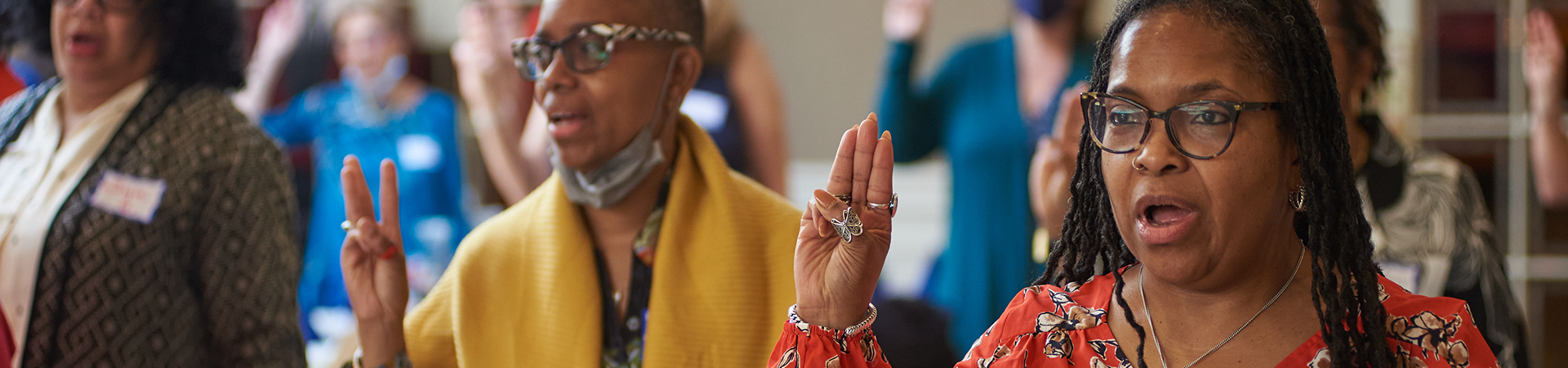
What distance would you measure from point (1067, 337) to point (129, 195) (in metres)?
2.03

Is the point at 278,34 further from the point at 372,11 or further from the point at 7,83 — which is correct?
the point at 7,83

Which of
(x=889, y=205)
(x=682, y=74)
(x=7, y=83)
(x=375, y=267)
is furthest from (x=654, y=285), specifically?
(x=7, y=83)

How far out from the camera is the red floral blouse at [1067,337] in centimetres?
137

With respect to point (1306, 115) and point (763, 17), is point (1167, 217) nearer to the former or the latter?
point (1306, 115)

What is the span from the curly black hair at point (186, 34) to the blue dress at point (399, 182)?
2.60 metres

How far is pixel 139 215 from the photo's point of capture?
7.95 feet

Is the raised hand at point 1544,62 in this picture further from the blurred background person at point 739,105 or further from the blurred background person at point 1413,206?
the blurred background person at point 739,105

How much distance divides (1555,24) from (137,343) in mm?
5301

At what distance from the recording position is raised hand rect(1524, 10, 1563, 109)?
4012 mm

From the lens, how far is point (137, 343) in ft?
7.86

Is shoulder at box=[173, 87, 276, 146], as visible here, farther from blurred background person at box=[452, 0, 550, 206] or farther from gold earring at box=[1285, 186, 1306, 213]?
gold earring at box=[1285, 186, 1306, 213]

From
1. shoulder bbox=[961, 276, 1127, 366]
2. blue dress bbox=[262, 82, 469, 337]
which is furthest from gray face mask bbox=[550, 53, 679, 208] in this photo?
blue dress bbox=[262, 82, 469, 337]

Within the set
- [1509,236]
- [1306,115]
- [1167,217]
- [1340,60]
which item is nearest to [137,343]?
[1167,217]

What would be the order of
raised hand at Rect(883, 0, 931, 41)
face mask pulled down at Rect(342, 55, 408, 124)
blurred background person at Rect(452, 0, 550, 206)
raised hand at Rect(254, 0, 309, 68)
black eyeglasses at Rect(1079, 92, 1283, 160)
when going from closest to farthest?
1. black eyeglasses at Rect(1079, 92, 1283, 160)
2. raised hand at Rect(883, 0, 931, 41)
3. blurred background person at Rect(452, 0, 550, 206)
4. raised hand at Rect(254, 0, 309, 68)
5. face mask pulled down at Rect(342, 55, 408, 124)
